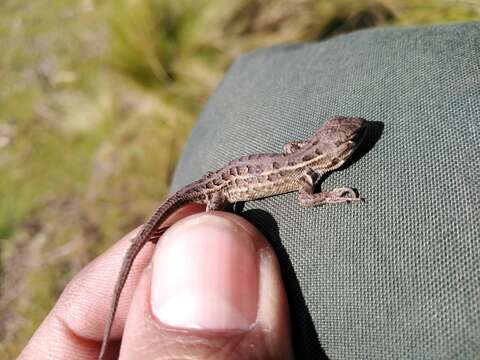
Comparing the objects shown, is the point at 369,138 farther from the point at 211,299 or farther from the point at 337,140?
the point at 211,299

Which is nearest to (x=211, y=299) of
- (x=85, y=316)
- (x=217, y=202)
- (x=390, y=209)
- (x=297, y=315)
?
(x=297, y=315)

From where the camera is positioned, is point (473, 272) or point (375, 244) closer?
point (473, 272)

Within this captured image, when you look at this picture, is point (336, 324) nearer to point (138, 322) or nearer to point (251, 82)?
point (138, 322)

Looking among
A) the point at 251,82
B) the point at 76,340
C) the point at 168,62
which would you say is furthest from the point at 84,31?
the point at 76,340

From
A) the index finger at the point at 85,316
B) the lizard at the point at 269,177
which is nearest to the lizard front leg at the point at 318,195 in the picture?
the lizard at the point at 269,177

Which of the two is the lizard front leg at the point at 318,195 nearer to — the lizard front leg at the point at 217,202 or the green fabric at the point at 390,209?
the green fabric at the point at 390,209

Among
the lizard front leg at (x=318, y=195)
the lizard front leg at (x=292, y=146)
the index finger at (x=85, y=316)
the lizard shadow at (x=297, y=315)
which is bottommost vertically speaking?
the index finger at (x=85, y=316)

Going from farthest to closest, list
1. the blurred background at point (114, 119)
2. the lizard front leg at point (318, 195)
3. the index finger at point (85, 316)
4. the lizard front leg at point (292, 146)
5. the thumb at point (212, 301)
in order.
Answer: the blurred background at point (114, 119) < the index finger at point (85, 316) < the lizard front leg at point (292, 146) < the lizard front leg at point (318, 195) < the thumb at point (212, 301)
